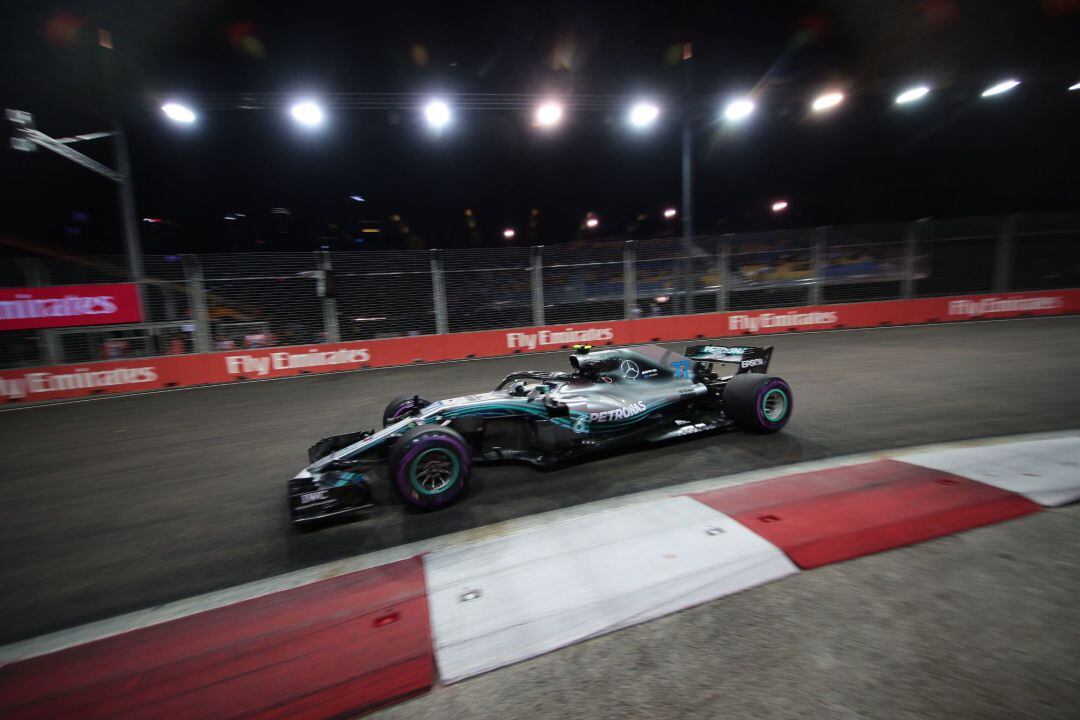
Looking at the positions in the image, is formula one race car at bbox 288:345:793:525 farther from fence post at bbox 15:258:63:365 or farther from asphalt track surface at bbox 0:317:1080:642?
fence post at bbox 15:258:63:365

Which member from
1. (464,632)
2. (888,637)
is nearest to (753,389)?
(888,637)

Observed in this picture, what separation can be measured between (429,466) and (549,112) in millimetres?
13476

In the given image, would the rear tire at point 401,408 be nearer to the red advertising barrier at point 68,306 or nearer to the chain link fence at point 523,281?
the chain link fence at point 523,281

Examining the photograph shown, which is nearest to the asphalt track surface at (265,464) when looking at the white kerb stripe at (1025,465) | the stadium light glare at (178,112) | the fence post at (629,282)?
the white kerb stripe at (1025,465)

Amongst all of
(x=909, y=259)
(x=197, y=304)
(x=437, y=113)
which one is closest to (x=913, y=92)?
(x=909, y=259)

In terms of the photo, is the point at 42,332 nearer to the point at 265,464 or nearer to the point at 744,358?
the point at 265,464

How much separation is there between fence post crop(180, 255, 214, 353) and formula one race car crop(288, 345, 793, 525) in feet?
32.2

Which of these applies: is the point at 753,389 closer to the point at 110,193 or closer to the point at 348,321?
the point at 348,321

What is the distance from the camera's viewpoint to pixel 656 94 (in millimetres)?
13648

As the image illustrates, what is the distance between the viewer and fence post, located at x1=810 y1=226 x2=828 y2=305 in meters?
15.0

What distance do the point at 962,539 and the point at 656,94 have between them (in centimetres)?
1460

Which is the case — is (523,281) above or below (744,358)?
above

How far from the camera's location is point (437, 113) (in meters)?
13.4

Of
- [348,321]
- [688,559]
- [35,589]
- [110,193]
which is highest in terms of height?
[110,193]
